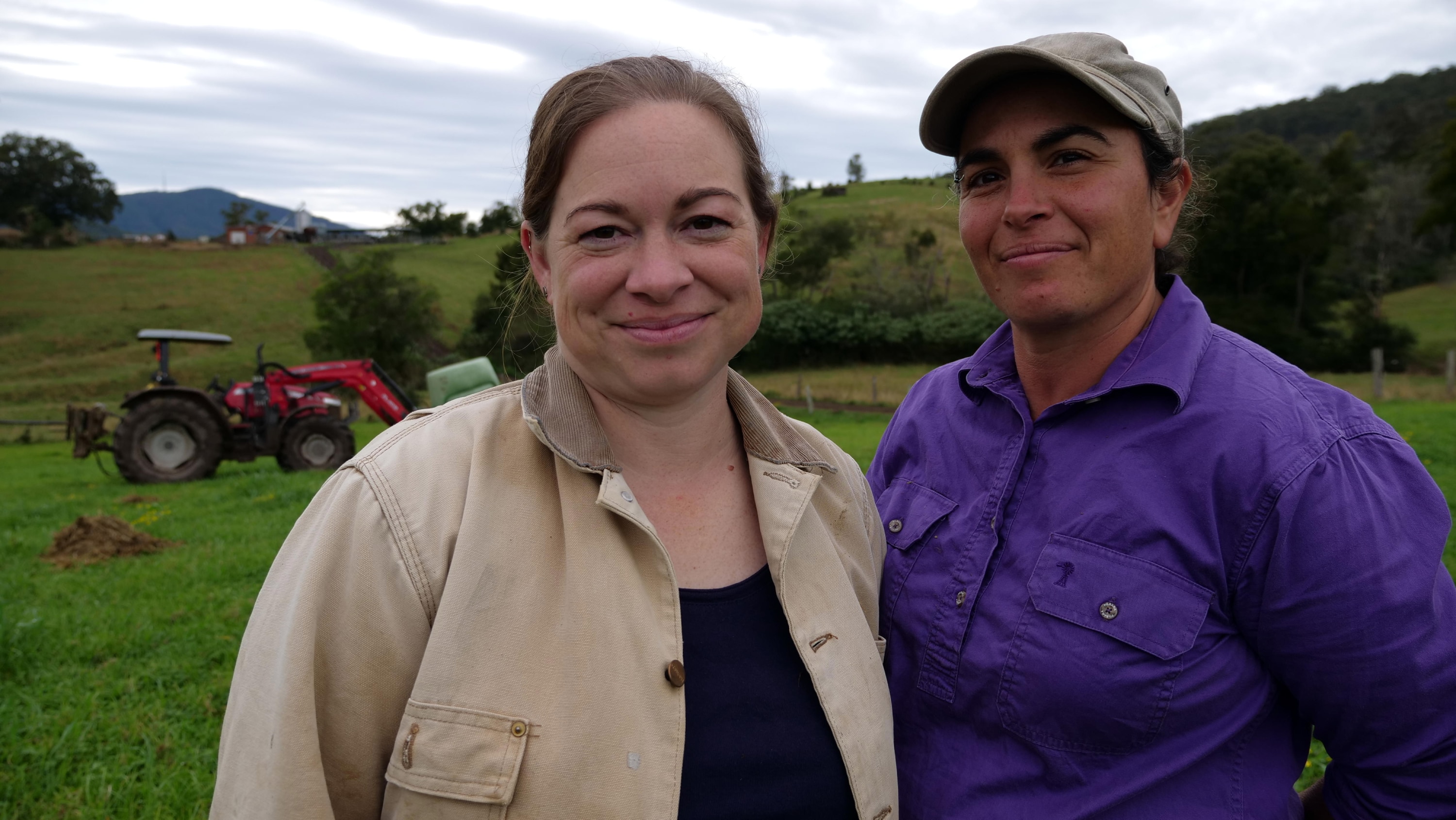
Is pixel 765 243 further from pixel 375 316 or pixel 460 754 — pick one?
pixel 375 316

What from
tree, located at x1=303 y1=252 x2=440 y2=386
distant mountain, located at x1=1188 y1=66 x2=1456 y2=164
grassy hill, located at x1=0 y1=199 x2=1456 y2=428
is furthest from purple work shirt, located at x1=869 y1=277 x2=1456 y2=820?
distant mountain, located at x1=1188 y1=66 x2=1456 y2=164

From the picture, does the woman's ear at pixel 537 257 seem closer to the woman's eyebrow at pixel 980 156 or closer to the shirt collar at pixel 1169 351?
the woman's eyebrow at pixel 980 156

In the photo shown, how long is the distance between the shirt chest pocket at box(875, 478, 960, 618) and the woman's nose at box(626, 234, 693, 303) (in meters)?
0.95

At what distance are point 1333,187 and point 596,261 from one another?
46279mm

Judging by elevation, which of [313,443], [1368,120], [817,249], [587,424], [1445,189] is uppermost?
[1368,120]

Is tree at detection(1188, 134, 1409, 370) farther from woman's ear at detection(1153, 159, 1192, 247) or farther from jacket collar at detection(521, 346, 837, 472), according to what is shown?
jacket collar at detection(521, 346, 837, 472)

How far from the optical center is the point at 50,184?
6906cm

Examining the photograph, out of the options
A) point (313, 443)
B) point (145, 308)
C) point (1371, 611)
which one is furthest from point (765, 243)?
point (145, 308)

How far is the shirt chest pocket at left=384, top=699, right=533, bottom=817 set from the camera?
140 cm

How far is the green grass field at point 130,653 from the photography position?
357cm

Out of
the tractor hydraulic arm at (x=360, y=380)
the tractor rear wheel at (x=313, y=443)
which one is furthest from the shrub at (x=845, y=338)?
the tractor rear wheel at (x=313, y=443)

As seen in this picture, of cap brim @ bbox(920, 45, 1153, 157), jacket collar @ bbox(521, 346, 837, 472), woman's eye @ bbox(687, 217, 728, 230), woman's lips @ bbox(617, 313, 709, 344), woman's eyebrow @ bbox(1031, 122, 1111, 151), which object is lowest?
jacket collar @ bbox(521, 346, 837, 472)

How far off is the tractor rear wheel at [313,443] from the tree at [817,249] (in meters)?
27.0

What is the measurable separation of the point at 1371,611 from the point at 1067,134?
110 cm
